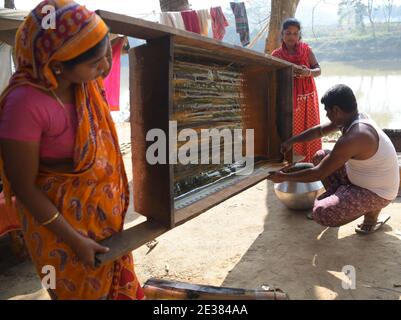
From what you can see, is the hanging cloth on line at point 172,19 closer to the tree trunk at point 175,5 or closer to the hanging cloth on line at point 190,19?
the hanging cloth on line at point 190,19

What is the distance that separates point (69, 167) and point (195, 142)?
128cm

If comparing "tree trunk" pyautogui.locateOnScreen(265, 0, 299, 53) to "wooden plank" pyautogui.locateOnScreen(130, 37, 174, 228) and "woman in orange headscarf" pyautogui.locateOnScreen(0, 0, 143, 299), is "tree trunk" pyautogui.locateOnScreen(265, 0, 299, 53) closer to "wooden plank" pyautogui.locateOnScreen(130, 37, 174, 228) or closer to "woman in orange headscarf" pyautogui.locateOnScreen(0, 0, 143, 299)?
"wooden plank" pyautogui.locateOnScreen(130, 37, 174, 228)

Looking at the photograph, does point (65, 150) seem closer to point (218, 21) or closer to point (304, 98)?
point (304, 98)

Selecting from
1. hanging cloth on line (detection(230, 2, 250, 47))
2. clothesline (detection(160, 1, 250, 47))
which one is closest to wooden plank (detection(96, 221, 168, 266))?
clothesline (detection(160, 1, 250, 47))

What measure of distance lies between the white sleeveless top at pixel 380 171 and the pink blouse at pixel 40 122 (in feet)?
7.30

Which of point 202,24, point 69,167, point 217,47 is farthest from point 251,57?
point 202,24

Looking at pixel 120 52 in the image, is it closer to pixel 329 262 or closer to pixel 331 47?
pixel 329 262

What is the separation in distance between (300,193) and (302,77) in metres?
1.46

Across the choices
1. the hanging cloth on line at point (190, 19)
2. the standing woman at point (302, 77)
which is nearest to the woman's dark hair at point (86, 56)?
the standing woman at point (302, 77)

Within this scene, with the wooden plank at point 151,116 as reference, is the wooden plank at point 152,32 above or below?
above

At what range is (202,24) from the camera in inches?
229

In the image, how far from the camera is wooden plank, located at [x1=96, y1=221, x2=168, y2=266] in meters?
1.45

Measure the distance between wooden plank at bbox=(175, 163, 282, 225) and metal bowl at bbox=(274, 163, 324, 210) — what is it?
55cm

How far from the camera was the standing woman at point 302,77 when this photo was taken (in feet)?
13.1
